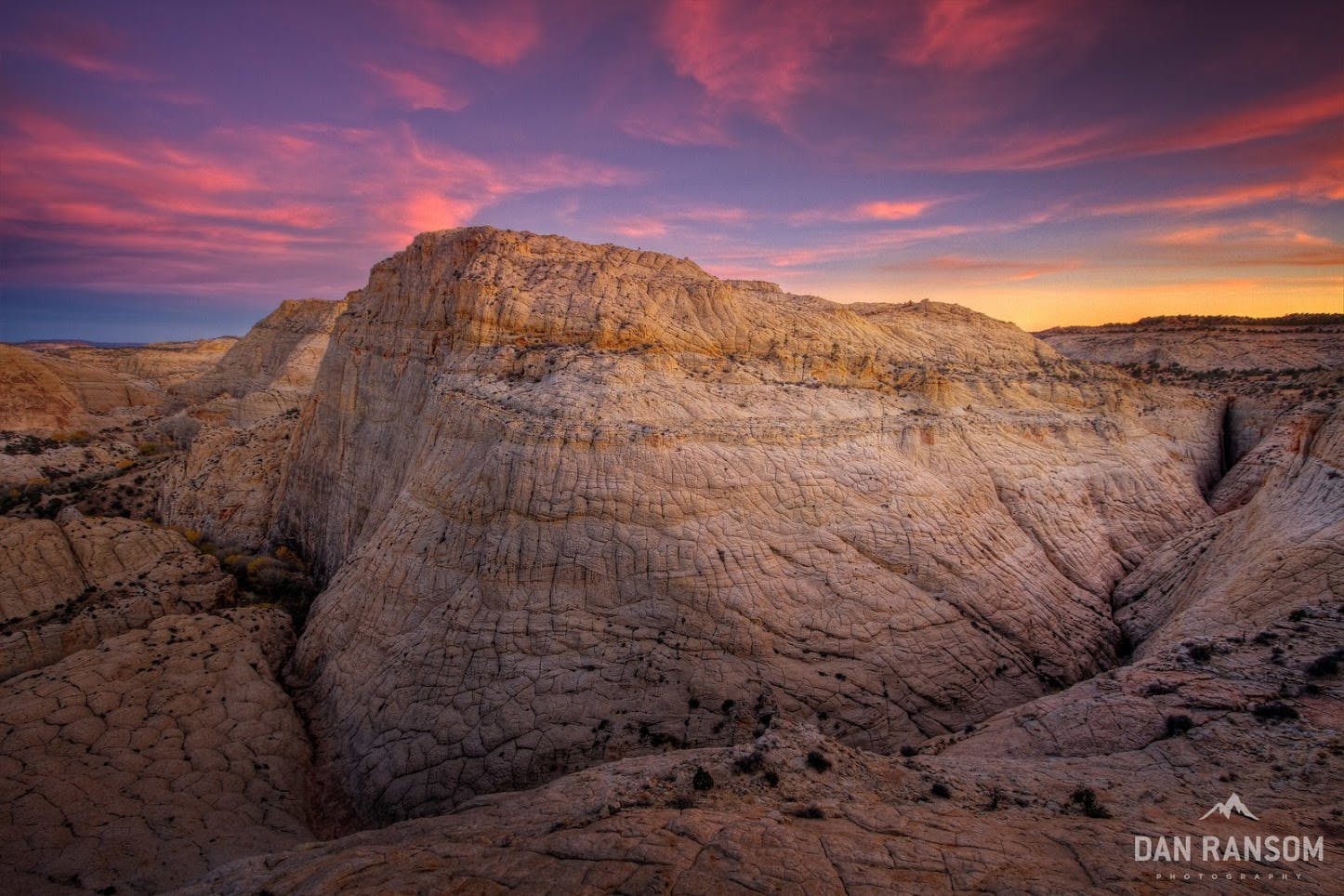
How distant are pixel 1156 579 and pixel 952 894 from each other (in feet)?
67.6

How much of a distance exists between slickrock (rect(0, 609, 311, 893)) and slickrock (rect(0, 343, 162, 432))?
1988 inches

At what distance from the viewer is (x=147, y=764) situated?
50.5ft

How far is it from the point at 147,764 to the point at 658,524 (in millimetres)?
15582

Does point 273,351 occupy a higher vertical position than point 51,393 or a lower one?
higher

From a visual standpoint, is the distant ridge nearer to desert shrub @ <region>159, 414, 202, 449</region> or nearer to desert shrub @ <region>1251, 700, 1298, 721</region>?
desert shrub @ <region>1251, 700, 1298, 721</region>

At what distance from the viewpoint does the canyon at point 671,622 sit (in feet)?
32.0

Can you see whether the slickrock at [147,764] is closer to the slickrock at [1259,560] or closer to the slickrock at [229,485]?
the slickrock at [229,485]

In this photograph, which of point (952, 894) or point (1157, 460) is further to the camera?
point (1157, 460)

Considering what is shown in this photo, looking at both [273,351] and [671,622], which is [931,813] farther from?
[273,351]

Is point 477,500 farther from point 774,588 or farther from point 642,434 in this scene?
point 774,588

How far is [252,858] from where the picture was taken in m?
10.9

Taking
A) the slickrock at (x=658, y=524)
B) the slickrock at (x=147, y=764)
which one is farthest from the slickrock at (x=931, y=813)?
the slickrock at (x=147, y=764)

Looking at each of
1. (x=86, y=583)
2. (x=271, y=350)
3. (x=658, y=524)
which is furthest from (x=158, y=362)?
(x=658, y=524)

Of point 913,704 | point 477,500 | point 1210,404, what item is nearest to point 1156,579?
point 913,704
